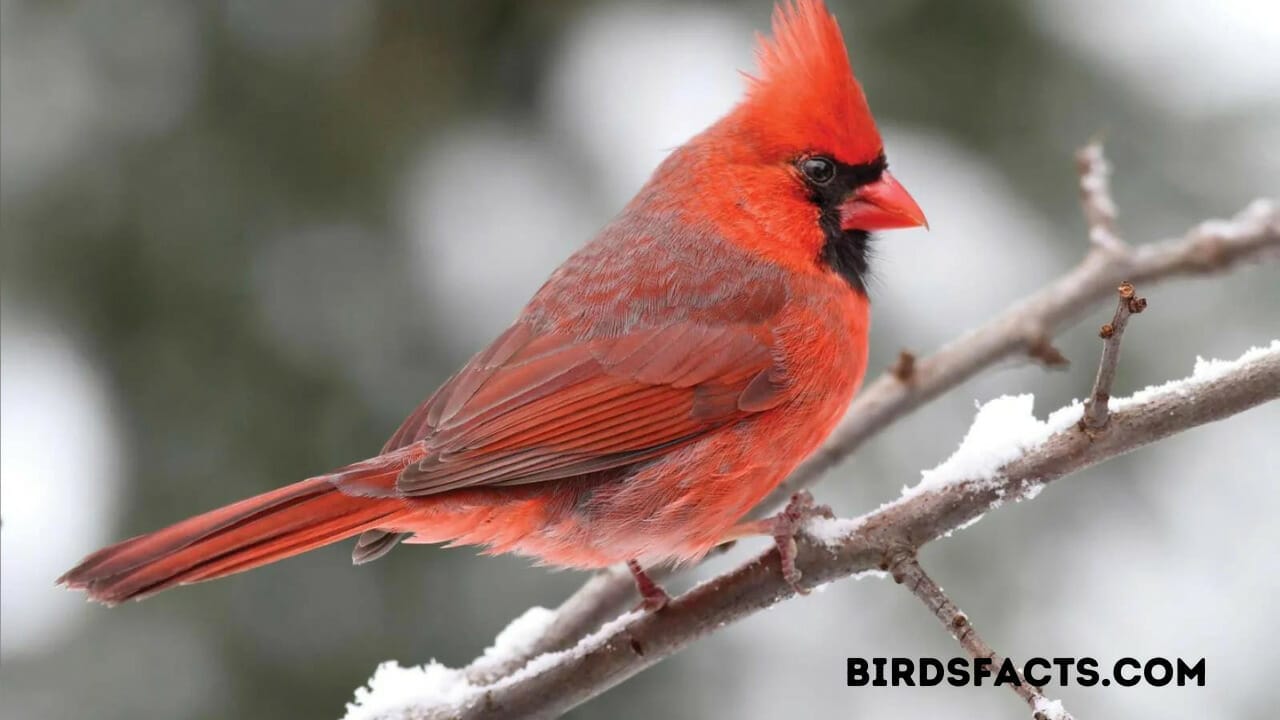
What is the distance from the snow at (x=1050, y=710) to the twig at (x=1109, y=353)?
0.43 meters

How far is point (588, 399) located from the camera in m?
2.51

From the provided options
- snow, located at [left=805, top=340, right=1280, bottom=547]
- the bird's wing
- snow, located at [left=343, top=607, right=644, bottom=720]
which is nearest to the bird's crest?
the bird's wing

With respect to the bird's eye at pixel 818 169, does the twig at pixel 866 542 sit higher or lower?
lower

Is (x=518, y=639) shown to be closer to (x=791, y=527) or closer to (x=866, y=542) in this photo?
(x=791, y=527)

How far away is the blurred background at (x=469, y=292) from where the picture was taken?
3.34 meters

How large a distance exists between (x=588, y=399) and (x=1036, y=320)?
1.15 metres

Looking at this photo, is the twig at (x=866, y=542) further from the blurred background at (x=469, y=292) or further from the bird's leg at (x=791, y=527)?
the blurred background at (x=469, y=292)

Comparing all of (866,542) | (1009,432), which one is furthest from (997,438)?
(866,542)

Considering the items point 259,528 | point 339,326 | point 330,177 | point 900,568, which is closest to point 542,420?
point 259,528

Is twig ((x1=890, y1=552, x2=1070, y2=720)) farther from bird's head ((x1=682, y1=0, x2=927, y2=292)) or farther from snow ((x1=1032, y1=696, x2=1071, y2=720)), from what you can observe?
bird's head ((x1=682, y1=0, x2=927, y2=292))

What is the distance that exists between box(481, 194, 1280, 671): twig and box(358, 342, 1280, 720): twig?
592 mm

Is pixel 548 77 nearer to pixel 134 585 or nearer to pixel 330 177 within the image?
pixel 330 177

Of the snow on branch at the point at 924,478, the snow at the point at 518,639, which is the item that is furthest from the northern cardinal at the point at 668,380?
the snow at the point at 518,639

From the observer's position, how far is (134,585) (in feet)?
6.57
